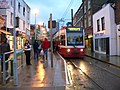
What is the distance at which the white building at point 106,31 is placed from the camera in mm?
33938

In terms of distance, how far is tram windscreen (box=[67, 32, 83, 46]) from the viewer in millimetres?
28688

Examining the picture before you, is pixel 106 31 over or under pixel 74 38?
over

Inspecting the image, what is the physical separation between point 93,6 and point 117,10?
666 inches

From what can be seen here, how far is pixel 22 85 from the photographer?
1059cm

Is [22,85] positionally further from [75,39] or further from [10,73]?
[75,39]

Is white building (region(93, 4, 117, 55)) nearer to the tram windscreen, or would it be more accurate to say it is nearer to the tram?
the tram

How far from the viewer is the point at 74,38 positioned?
94.6ft

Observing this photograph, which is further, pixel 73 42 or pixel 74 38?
pixel 74 38

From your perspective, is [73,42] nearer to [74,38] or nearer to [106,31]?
[74,38]

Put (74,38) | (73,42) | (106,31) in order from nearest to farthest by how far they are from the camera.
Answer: (73,42)
(74,38)
(106,31)

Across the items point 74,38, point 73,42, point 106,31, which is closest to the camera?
point 73,42

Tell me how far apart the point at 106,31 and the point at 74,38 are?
8197 millimetres

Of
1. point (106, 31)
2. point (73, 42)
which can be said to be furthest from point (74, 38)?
point (106, 31)

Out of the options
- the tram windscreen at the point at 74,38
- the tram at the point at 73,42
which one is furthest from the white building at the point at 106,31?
the tram windscreen at the point at 74,38
